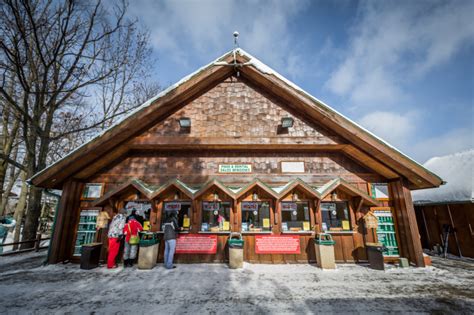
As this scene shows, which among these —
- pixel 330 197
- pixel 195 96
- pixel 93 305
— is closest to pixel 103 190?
pixel 93 305

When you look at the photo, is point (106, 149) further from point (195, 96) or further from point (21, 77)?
point (21, 77)

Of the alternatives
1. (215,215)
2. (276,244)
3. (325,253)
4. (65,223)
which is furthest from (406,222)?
(65,223)

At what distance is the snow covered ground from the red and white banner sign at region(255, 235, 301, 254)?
590mm

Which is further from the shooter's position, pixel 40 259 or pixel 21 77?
pixel 21 77

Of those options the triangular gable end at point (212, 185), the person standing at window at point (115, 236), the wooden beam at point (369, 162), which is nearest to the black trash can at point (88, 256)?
the person standing at window at point (115, 236)

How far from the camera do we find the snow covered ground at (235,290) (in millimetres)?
4305

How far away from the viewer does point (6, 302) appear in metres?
4.64

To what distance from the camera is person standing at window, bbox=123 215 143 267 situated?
7286 millimetres

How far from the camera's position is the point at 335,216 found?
27.8ft

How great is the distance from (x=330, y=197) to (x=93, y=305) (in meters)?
8.19

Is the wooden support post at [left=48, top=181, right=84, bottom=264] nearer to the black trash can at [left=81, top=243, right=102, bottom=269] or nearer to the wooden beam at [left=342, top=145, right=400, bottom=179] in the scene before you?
the black trash can at [left=81, top=243, right=102, bottom=269]

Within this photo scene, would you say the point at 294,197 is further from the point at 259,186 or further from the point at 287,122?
the point at 287,122

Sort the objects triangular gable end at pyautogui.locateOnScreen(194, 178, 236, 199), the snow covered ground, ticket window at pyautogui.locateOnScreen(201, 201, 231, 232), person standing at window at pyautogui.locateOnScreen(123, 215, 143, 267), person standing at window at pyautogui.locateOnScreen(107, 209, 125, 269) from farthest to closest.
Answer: ticket window at pyautogui.locateOnScreen(201, 201, 231, 232) → triangular gable end at pyautogui.locateOnScreen(194, 178, 236, 199) → person standing at window at pyautogui.locateOnScreen(123, 215, 143, 267) → person standing at window at pyautogui.locateOnScreen(107, 209, 125, 269) → the snow covered ground

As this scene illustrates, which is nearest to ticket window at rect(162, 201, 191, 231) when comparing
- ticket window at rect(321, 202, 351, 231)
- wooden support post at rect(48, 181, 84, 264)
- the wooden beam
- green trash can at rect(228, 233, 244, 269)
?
green trash can at rect(228, 233, 244, 269)
